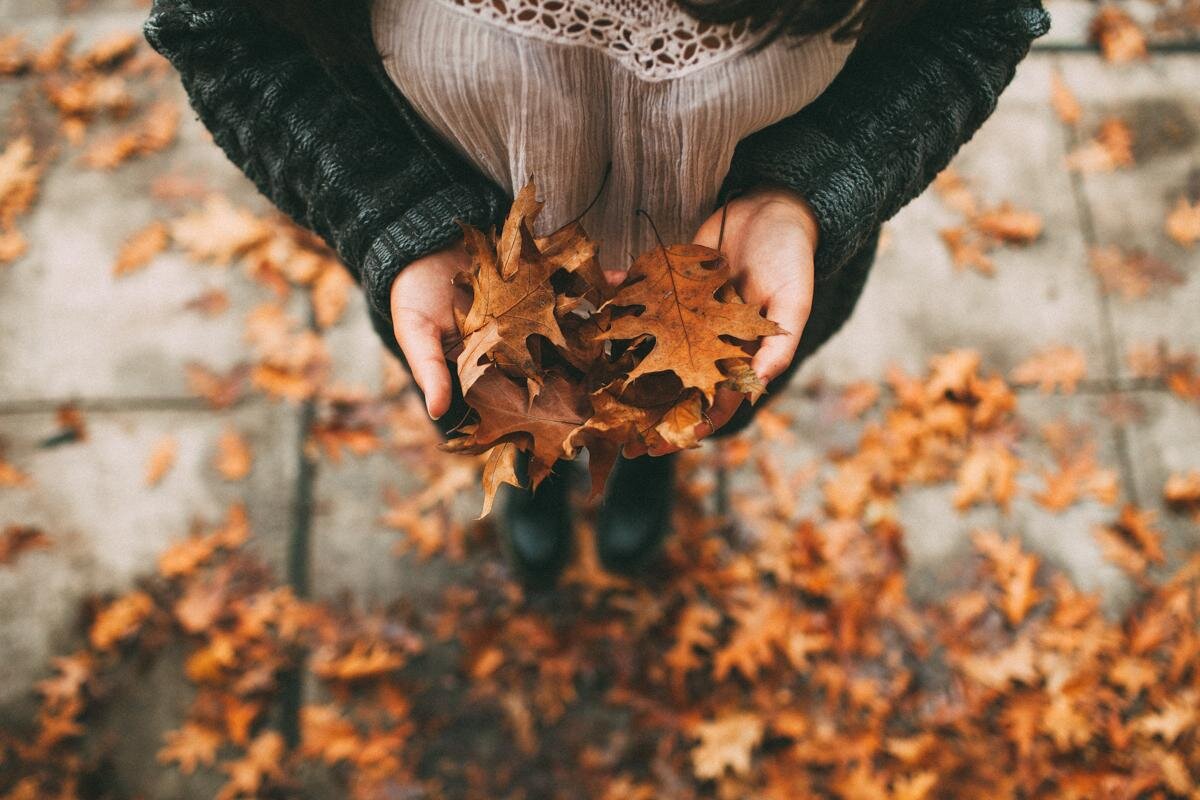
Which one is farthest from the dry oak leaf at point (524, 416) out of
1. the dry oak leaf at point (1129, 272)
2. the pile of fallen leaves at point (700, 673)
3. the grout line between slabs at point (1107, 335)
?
the dry oak leaf at point (1129, 272)

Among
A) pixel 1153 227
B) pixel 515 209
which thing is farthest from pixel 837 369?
pixel 515 209

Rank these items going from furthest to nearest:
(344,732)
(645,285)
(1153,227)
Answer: (1153,227) < (344,732) < (645,285)

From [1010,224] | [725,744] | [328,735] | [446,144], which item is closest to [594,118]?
[446,144]

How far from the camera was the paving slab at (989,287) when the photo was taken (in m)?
2.77

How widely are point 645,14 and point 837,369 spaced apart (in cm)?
188

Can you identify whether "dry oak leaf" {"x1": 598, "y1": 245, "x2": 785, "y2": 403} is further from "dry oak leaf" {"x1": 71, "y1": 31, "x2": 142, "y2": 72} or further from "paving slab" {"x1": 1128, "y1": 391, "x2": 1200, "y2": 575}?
"dry oak leaf" {"x1": 71, "y1": 31, "x2": 142, "y2": 72}

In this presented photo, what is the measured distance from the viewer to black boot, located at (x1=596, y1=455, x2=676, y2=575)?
2.16m

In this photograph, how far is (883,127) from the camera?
51.3 inches

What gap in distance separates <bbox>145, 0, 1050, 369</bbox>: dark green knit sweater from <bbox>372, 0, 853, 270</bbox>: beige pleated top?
0.34ft

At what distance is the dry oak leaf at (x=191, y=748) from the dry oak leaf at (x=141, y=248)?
1592 millimetres

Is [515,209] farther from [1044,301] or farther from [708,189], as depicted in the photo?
[1044,301]

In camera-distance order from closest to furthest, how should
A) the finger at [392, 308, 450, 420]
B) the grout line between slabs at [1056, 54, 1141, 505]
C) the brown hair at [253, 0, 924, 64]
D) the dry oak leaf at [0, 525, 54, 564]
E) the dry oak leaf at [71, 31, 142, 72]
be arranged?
the brown hair at [253, 0, 924, 64] → the finger at [392, 308, 450, 420] → the dry oak leaf at [0, 525, 54, 564] → the grout line between slabs at [1056, 54, 1141, 505] → the dry oak leaf at [71, 31, 142, 72]

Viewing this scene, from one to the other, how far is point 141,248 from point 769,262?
251 centimetres

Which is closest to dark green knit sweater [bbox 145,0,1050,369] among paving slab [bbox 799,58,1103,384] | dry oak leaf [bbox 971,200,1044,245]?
paving slab [bbox 799,58,1103,384]
